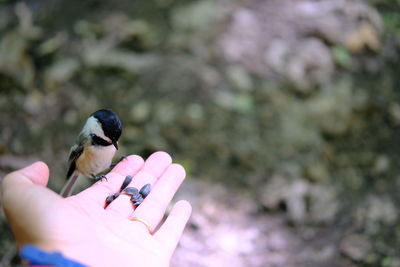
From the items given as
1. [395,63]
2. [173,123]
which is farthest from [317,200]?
[395,63]

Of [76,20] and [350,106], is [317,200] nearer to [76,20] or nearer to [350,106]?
[350,106]

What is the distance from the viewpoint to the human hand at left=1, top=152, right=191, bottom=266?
1.40m

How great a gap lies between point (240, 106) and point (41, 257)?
8.57ft

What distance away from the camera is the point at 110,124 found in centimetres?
199

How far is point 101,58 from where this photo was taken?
13.0 ft

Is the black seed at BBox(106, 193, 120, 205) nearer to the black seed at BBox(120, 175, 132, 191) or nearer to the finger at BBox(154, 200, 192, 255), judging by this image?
the black seed at BBox(120, 175, 132, 191)

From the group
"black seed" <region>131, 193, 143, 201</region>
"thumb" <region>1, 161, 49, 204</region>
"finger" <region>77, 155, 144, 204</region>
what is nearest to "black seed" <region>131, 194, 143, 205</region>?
"black seed" <region>131, 193, 143, 201</region>

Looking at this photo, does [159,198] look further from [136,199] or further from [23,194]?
[23,194]

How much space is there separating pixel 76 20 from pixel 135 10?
618 millimetres

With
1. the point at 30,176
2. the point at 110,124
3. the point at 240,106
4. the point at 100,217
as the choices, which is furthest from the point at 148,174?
the point at 240,106

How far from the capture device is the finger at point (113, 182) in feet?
6.37

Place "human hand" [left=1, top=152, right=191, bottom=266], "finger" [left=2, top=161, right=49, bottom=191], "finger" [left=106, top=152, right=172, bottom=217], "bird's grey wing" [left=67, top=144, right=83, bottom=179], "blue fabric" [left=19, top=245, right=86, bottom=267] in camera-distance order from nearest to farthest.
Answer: "blue fabric" [left=19, top=245, right=86, bottom=267]
"human hand" [left=1, top=152, right=191, bottom=266]
"finger" [left=2, top=161, right=49, bottom=191]
"finger" [left=106, top=152, right=172, bottom=217]
"bird's grey wing" [left=67, top=144, right=83, bottom=179]

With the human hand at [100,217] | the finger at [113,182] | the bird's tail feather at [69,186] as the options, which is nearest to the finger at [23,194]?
the human hand at [100,217]

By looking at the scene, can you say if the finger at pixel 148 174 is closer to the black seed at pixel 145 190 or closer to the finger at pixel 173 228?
the black seed at pixel 145 190
